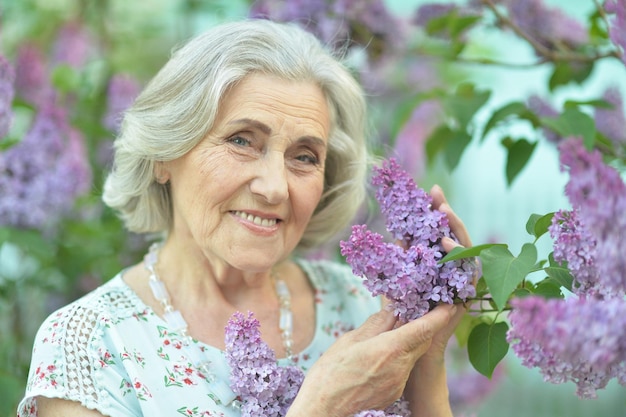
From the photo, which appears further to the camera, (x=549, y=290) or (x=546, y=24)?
(x=546, y=24)

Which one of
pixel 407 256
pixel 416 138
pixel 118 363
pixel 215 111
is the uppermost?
pixel 215 111

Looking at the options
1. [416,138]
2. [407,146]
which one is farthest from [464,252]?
[416,138]

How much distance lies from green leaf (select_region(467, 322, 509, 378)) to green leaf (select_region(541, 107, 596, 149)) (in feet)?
2.28

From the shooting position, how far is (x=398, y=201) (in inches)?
64.7

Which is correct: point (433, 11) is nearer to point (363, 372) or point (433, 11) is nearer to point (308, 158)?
point (308, 158)

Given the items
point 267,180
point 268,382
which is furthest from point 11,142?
point 268,382

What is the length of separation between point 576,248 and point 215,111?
0.93 meters

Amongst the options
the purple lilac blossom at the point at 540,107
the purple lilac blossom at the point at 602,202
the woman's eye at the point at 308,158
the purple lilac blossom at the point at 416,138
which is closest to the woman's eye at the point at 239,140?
the woman's eye at the point at 308,158

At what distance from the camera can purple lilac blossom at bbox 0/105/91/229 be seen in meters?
2.66

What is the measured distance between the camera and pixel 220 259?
212 cm

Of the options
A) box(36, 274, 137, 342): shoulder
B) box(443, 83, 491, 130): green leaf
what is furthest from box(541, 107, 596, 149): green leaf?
box(36, 274, 137, 342): shoulder

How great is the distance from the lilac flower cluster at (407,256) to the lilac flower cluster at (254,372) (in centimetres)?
30

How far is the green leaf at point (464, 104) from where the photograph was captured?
8.27 ft

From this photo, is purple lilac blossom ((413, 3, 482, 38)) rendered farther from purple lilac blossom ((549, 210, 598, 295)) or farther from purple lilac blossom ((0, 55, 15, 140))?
→ purple lilac blossom ((549, 210, 598, 295))
